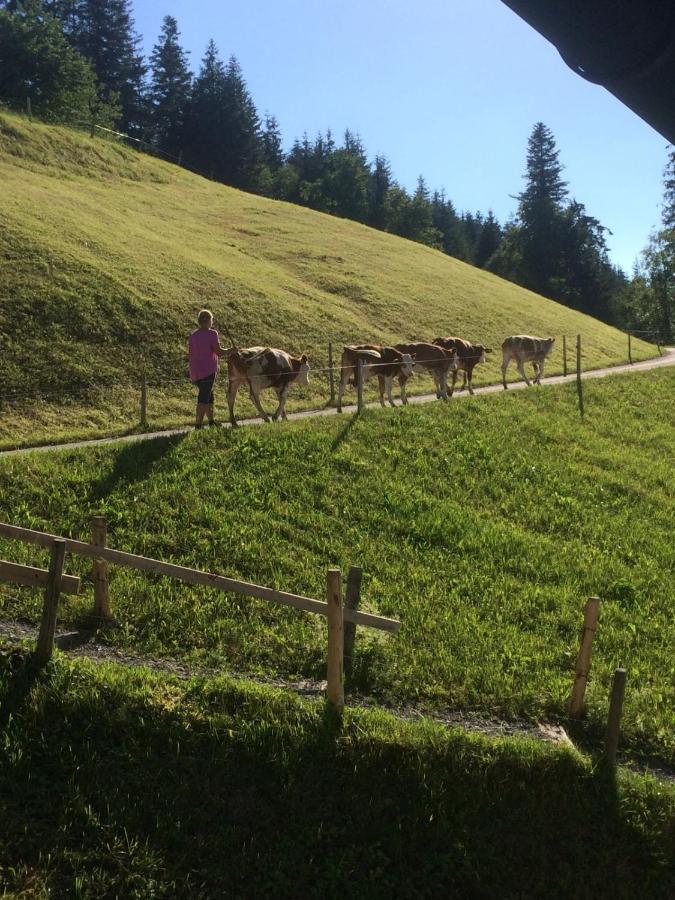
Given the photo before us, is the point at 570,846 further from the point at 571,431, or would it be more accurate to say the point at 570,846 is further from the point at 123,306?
the point at 123,306

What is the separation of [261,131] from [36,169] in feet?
183

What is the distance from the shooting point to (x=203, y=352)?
1360 cm

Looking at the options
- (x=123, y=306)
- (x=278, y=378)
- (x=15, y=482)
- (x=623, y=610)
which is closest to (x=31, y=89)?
(x=123, y=306)

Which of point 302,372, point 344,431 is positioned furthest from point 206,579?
point 302,372

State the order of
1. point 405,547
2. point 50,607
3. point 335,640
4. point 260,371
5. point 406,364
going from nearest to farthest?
point 335,640 < point 50,607 < point 405,547 < point 260,371 < point 406,364

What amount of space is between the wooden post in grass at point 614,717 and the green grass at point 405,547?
1.99 ft

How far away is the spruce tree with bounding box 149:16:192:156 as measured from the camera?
76562 millimetres

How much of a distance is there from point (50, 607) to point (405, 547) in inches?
210

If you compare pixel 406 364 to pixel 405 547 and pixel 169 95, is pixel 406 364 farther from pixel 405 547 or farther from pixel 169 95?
pixel 169 95

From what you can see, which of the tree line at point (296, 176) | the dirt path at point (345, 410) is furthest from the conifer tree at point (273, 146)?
the dirt path at point (345, 410)

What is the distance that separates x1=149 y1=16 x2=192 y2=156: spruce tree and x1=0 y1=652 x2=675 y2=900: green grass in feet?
256

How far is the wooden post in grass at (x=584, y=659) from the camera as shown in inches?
277

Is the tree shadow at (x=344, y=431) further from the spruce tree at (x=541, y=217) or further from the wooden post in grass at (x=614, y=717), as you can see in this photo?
the spruce tree at (x=541, y=217)

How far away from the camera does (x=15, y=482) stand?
10633mm
